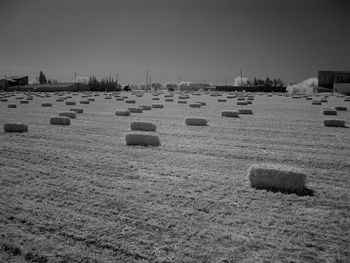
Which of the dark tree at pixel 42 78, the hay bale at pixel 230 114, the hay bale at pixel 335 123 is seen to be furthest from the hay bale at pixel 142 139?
the dark tree at pixel 42 78

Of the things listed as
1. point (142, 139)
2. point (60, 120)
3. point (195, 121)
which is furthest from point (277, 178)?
point (60, 120)

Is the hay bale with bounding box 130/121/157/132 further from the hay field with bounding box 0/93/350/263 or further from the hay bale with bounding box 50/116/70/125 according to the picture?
the hay bale with bounding box 50/116/70/125

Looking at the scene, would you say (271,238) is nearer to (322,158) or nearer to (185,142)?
(322,158)

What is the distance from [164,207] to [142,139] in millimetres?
5677

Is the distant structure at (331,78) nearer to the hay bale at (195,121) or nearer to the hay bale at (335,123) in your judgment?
the hay bale at (335,123)

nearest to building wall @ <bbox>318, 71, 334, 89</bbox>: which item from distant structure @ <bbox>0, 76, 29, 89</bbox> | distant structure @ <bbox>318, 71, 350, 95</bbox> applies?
distant structure @ <bbox>318, 71, 350, 95</bbox>

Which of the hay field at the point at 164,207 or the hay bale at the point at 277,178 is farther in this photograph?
the hay bale at the point at 277,178

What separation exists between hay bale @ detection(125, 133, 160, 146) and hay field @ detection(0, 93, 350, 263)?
1.71 feet

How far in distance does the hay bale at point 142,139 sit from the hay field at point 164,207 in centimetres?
52

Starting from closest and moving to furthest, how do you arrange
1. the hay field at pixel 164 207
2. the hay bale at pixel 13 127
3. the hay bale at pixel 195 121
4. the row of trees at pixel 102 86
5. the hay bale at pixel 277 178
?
the hay field at pixel 164 207
the hay bale at pixel 277 178
the hay bale at pixel 13 127
the hay bale at pixel 195 121
the row of trees at pixel 102 86

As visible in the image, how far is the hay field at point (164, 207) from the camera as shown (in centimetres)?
442

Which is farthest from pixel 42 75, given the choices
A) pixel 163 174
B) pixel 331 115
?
pixel 163 174

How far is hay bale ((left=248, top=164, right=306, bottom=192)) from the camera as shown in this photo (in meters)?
6.62

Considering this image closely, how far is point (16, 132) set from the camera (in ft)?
45.2
